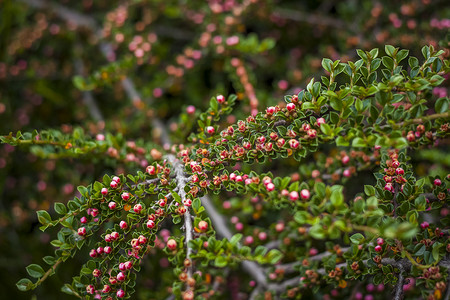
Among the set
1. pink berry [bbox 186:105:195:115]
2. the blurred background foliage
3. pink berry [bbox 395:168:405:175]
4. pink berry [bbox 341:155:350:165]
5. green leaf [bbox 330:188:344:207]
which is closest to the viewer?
green leaf [bbox 330:188:344:207]

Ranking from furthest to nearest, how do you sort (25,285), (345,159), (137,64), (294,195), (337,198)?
(137,64)
(345,159)
(25,285)
(294,195)
(337,198)

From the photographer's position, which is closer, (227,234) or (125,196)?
(125,196)

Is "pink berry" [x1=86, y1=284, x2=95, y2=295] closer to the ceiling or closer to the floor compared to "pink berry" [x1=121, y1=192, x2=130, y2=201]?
closer to the floor

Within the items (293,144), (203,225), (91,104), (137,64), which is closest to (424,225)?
(293,144)

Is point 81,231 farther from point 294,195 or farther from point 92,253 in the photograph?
point 294,195

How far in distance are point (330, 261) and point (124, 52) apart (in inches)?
65.0

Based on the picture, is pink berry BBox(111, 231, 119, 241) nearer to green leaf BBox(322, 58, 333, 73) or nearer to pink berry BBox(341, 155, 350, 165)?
green leaf BBox(322, 58, 333, 73)

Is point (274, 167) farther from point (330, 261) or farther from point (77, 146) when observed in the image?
point (77, 146)

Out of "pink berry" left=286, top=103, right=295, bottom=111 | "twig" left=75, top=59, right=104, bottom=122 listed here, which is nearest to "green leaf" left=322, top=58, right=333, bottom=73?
"pink berry" left=286, top=103, right=295, bottom=111

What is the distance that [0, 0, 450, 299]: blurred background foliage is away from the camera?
1770 millimetres

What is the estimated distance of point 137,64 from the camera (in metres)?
1.91

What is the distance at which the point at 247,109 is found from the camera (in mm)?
1611

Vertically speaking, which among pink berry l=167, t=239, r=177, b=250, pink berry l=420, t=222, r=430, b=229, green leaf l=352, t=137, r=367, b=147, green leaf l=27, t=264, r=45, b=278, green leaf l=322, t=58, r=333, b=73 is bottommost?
pink berry l=420, t=222, r=430, b=229

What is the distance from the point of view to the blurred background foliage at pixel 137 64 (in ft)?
5.81
